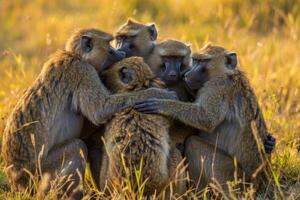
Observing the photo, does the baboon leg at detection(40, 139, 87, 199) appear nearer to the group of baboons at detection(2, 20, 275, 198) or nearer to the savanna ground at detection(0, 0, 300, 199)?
the group of baboons at detection(2, 20, 275, 198)

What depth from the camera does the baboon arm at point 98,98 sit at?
679 cm

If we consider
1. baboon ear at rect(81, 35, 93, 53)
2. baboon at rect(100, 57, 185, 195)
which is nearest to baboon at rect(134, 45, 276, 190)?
baboon at rect(100, 57, 185, 195)

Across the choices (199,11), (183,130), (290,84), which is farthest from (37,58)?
(183,130)

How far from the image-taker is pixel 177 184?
21.4 feet

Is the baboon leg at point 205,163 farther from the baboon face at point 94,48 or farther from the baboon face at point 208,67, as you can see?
the baboon face at point 94,48

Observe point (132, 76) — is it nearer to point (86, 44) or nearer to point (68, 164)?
point (86, 44)

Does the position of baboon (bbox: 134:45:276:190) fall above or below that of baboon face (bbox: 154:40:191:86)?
below

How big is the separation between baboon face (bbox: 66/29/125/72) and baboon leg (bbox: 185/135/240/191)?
1081mm

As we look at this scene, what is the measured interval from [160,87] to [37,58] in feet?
17.7

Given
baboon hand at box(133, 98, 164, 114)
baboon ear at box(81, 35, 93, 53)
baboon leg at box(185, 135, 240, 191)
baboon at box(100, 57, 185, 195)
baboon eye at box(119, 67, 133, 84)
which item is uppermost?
baboon ear at box(81, 35, 93, 53)

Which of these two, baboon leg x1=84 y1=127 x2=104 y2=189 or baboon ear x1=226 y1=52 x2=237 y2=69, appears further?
baboon ear x1=226 y1=52 x2=237 y2=69

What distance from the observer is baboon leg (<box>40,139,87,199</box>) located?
6.69 m

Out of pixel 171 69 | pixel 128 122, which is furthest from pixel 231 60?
pixel 128 122

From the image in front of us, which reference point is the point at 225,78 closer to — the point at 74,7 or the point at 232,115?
the point at 232,115
